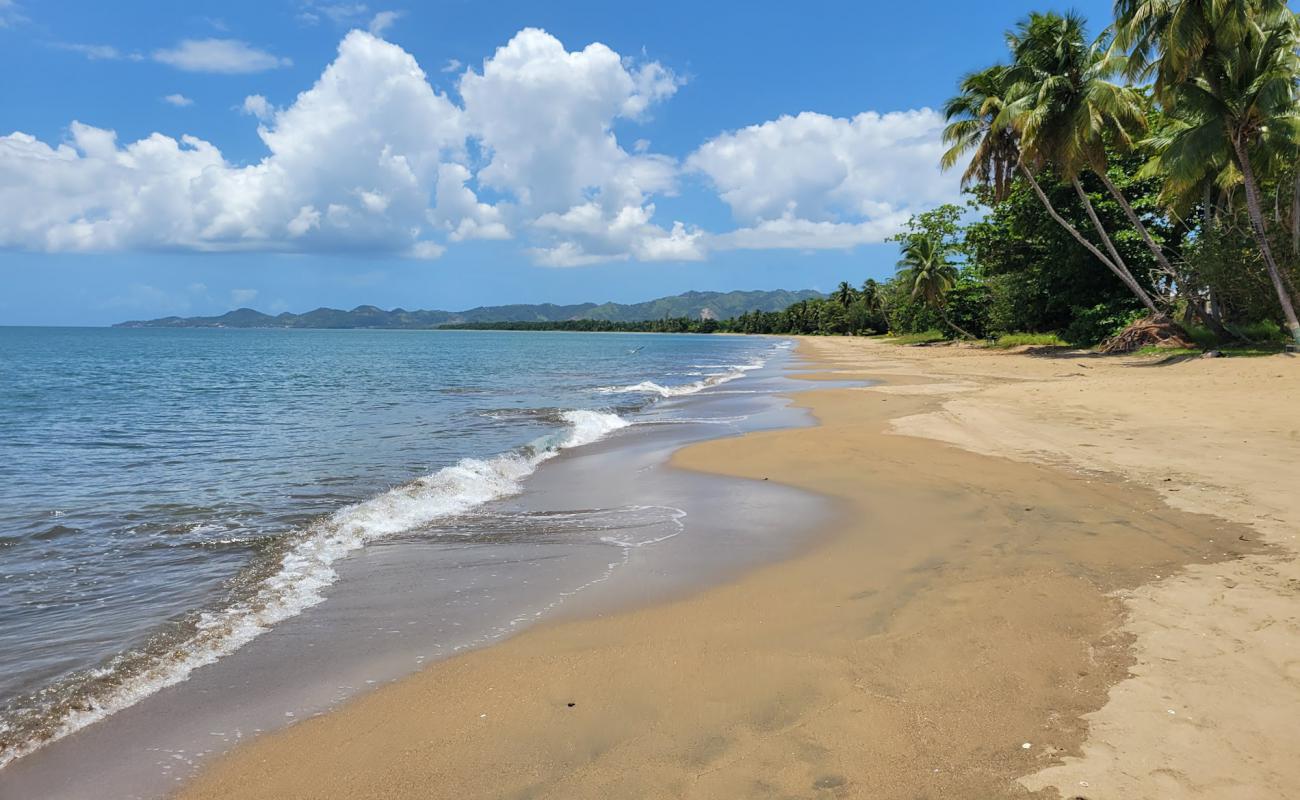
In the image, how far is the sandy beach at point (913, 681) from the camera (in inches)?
122

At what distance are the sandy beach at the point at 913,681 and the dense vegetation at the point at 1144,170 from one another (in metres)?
18.3

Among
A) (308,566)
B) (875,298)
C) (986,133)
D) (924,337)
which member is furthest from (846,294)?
(308,566)

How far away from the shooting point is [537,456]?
42.0ft

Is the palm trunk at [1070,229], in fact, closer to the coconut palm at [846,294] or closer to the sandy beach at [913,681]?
the sandy beach at [913,681]

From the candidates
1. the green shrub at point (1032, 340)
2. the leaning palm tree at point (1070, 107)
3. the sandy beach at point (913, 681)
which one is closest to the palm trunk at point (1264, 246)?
the leaning palm tree at point (1070, 107)

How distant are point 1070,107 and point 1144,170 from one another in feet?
11.6

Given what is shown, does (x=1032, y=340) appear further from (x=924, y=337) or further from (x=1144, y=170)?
(x=924, y=337)

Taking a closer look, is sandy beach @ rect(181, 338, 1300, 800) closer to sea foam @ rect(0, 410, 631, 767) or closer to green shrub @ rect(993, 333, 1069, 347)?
sea foam @ rect(0, 410, 631, 767)

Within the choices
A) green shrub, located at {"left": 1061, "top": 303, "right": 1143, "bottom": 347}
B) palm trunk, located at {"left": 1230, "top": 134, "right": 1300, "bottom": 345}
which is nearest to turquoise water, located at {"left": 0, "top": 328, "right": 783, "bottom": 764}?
palm trunk, located at {"left": 1230, "top": 134, "right": 1300, "bottom": 345}

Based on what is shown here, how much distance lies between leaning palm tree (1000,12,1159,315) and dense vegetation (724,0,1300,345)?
67mm

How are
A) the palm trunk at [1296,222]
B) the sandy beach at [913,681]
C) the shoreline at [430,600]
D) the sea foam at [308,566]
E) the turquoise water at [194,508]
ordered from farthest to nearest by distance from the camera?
the palm trunk at [1296,222] < the turquoise water at [194,508] < the sea foam at [308,566] < the shoreline at [430,600] < the sandy beach at [913,681]

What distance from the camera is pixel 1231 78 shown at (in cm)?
2005

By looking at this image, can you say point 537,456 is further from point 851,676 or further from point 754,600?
point 851,676

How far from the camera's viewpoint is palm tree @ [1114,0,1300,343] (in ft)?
63.0
